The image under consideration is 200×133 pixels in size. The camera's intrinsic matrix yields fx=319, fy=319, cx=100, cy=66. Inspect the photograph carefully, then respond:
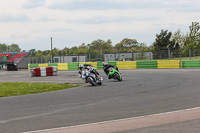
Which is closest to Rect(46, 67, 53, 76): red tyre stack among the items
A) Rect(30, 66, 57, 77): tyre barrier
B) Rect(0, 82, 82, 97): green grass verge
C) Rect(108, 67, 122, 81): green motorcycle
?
Rect(30, 66, 57, 77): tyre barrier

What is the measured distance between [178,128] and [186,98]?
169 inches

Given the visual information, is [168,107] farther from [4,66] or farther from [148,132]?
[4,66]

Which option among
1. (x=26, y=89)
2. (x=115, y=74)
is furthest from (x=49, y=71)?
(x=26, y=89)

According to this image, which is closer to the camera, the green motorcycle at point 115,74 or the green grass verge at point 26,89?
the green grass verge at point 26,89

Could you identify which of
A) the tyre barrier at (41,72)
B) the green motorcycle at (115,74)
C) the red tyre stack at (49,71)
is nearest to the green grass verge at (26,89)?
the green motorcycle at (115,74)

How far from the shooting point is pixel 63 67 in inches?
1700

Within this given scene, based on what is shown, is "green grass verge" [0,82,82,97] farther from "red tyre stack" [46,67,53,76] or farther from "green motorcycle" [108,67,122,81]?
"red tyre stack" [46,67,53,76]

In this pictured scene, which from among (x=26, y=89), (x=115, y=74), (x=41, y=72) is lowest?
(x=26, y=89)

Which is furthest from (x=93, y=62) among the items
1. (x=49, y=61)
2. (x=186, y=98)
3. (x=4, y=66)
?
(x=186, y=98)

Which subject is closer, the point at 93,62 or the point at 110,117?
the point at 110,117

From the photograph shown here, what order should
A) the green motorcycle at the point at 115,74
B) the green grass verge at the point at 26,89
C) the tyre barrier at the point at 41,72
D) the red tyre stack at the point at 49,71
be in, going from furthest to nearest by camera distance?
the red tyre stack at the point at 49,71
the tyre barrier at the point at 41,72
the green motorcycle at the point at 115,74
the green grass verge at the point at 26,89

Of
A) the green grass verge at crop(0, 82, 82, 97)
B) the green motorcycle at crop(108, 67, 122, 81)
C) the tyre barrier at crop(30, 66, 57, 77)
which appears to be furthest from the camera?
the tyre barrier at crop(30, 66, 57, 77)

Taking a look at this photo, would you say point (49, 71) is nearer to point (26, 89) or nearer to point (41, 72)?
point (41, 72)

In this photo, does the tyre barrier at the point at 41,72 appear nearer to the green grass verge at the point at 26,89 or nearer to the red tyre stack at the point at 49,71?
the red tyre stack at the point at 49,71
